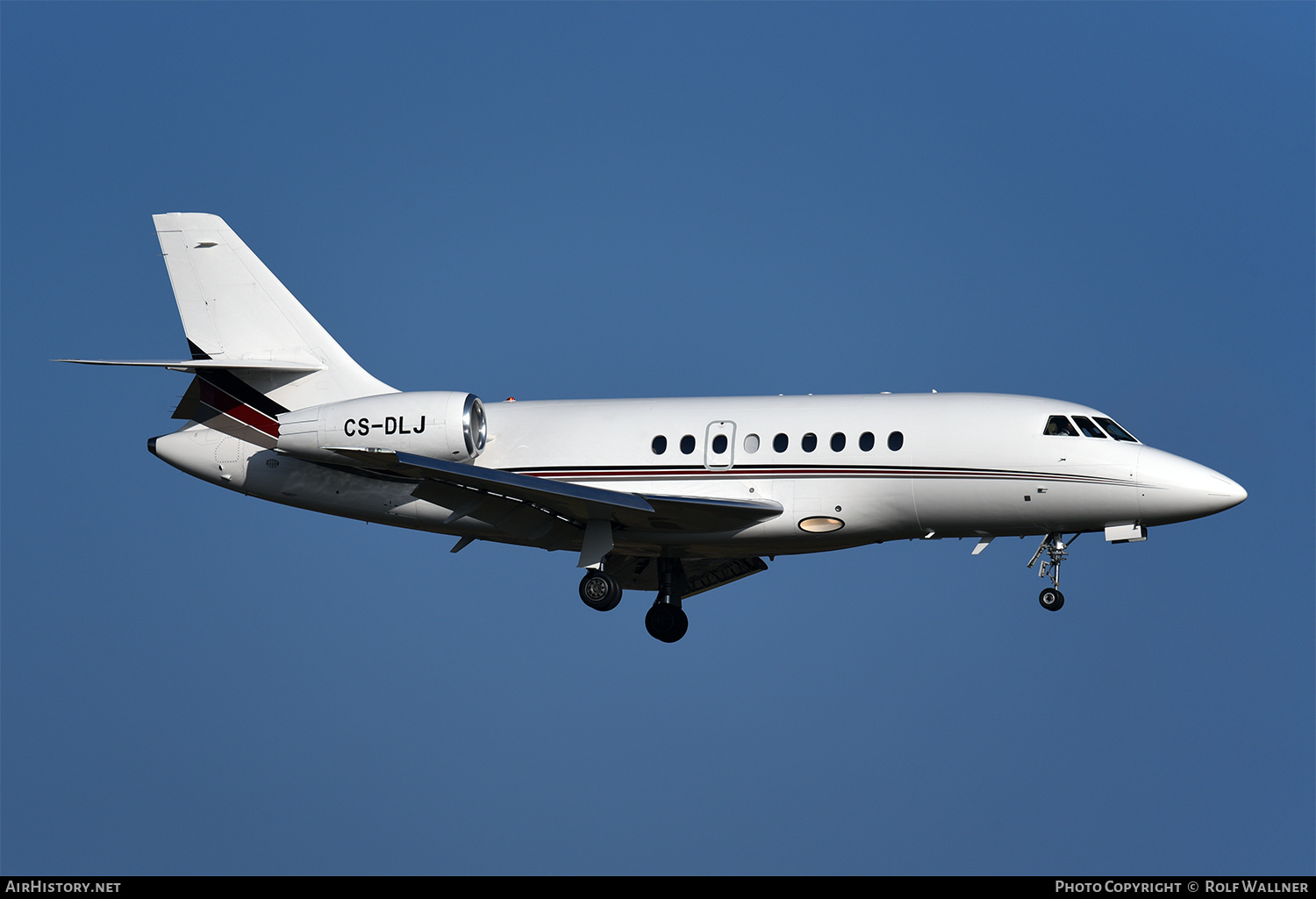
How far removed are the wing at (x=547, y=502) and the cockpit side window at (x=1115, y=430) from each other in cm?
595

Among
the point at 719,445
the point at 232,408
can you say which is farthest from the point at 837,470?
the point at 232,408

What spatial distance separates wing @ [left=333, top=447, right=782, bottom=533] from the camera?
94.8 ft

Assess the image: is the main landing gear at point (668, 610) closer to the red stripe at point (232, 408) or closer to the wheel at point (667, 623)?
the wheel at point (667, 623)

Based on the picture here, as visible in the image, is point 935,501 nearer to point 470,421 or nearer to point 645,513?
point 645,513

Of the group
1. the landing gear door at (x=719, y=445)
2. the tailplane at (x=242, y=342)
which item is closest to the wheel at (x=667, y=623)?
the landing gear door at (x=719, y=445)

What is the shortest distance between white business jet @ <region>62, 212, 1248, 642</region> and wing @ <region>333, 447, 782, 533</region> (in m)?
0.05

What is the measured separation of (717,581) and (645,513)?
18.0 feet

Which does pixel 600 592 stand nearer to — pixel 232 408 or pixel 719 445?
pixel 719 445

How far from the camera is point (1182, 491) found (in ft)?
94.9

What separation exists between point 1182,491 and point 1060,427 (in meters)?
2.34

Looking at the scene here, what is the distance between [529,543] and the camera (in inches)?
1267

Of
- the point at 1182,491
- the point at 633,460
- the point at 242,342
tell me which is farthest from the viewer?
the point at 242,342

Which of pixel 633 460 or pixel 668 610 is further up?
pixel 633 460

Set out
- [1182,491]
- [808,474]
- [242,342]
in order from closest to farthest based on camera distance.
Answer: [1182,491] < [808,474] < [242,342]
